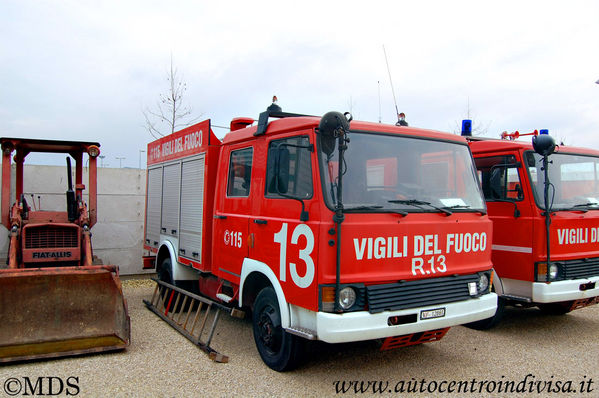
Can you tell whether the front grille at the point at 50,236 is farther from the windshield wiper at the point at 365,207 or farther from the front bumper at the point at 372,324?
the windshield wiper at the point at 365,207

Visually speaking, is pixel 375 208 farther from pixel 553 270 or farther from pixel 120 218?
pixel 120 218

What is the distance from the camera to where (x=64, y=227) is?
6.74 m

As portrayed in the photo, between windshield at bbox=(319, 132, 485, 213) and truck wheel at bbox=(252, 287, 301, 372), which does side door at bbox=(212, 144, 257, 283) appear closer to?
truck wheel at bbox=(252, 287, 301, 372)

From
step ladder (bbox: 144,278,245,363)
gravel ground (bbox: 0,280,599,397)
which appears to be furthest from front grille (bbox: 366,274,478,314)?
step ladder (bbox: 144,278,245,363)

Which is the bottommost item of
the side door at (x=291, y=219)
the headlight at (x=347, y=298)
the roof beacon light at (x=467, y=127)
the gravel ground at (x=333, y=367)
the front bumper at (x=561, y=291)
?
the gravel ground at (x=333, y=367)

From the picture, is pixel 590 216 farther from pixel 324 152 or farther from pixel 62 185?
pixel 62 185

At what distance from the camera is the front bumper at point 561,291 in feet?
18.5

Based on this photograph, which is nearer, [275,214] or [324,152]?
[324,152]

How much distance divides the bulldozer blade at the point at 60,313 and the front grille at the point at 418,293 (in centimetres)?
294

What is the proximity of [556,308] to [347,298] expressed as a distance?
14.8ft

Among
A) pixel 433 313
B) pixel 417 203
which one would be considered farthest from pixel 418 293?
pixel 417 203

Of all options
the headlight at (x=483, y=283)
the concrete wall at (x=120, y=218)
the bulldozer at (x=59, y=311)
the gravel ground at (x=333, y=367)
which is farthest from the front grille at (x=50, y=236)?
the headlight at (x=483, y=283)

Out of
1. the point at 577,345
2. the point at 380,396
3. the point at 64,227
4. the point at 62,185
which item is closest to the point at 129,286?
the point at 62,185

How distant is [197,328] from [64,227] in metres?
2.34
